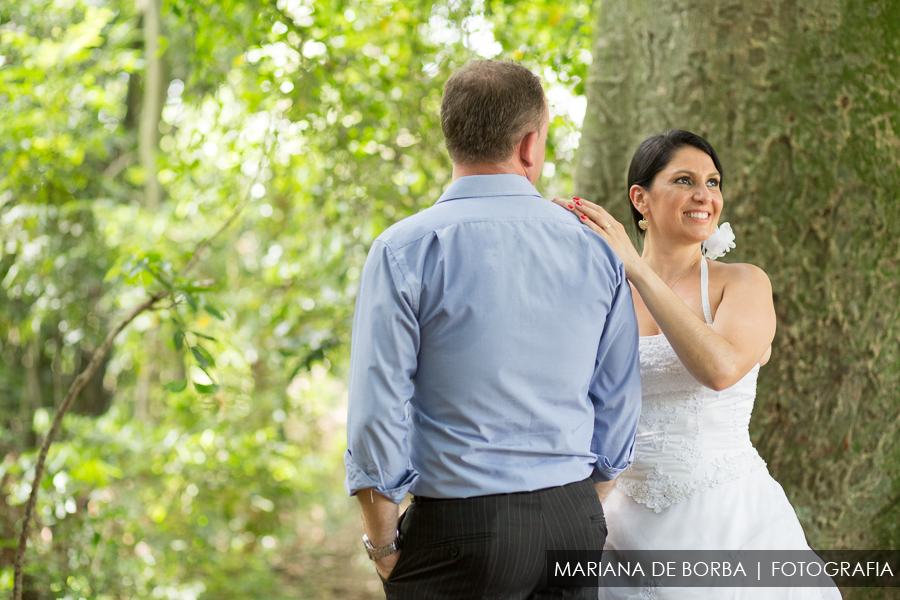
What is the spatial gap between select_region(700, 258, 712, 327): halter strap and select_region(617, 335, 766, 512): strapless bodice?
131 mm

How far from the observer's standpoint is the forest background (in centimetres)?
254

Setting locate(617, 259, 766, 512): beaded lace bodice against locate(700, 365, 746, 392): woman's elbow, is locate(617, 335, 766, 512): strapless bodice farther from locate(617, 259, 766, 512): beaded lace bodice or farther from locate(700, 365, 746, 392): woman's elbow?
locate(700, 365, 746, 392): woman's elbow

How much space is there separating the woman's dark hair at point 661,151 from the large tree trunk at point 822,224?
619 millimetres

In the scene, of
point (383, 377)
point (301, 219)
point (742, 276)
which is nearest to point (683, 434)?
point (742, 276)

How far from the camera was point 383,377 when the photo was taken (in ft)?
4.69

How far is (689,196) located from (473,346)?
0.94 meters

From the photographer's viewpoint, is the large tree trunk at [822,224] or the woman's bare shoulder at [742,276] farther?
the large tree trunk at [822,224]

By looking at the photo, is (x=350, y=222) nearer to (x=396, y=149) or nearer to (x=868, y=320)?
(x=396, y=149)

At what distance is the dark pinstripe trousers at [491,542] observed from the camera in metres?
1.43

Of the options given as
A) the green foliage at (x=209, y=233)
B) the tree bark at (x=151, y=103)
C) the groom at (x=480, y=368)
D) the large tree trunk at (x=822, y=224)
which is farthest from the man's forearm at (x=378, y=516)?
the tree bark at (x=151, y=103)

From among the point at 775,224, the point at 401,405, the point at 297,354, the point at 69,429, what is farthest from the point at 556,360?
the point at 69,429

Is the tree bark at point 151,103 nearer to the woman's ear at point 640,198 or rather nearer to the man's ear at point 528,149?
the woman's ear at point 640,198

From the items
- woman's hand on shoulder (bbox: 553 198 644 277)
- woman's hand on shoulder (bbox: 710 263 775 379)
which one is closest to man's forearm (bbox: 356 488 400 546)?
woman's hand on shoulder (bbox: 553 198 644 277)

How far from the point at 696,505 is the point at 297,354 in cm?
240
